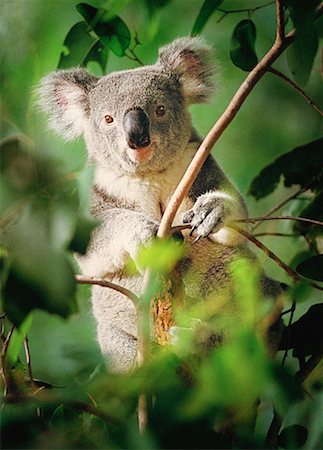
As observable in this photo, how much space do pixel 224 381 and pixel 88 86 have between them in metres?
1.13

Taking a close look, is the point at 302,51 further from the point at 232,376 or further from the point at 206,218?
the point at 232,376

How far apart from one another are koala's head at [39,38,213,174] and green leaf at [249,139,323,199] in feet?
1.13

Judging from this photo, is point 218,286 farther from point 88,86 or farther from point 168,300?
point 88,86

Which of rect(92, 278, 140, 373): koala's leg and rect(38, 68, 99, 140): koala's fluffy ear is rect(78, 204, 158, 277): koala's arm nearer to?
rect(92, 278, 140, 373): koala's leg

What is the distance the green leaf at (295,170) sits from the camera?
6.43 feet

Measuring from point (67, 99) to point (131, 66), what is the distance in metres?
0.19

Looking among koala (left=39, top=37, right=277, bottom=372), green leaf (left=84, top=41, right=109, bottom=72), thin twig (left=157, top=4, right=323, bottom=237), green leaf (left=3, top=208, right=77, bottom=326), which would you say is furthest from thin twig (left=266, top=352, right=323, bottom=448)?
green leaf (left=84, top=41, right=109, bottom=72)

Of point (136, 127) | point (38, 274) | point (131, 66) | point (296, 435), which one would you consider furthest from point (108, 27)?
point (296, 435)

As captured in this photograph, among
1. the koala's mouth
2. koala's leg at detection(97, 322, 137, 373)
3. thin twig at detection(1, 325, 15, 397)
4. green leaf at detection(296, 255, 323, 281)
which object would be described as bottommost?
koala's leg at detection(97, 322, 137, 373)

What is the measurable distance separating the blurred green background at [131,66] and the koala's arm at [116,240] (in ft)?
0.54

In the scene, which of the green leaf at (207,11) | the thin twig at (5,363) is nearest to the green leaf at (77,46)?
the green leaf at (207,11)

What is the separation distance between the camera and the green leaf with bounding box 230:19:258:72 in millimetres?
1405

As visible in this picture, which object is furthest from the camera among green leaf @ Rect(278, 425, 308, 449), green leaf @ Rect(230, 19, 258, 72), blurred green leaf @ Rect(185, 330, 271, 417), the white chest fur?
the white chest fur

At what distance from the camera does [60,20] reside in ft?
6.02
